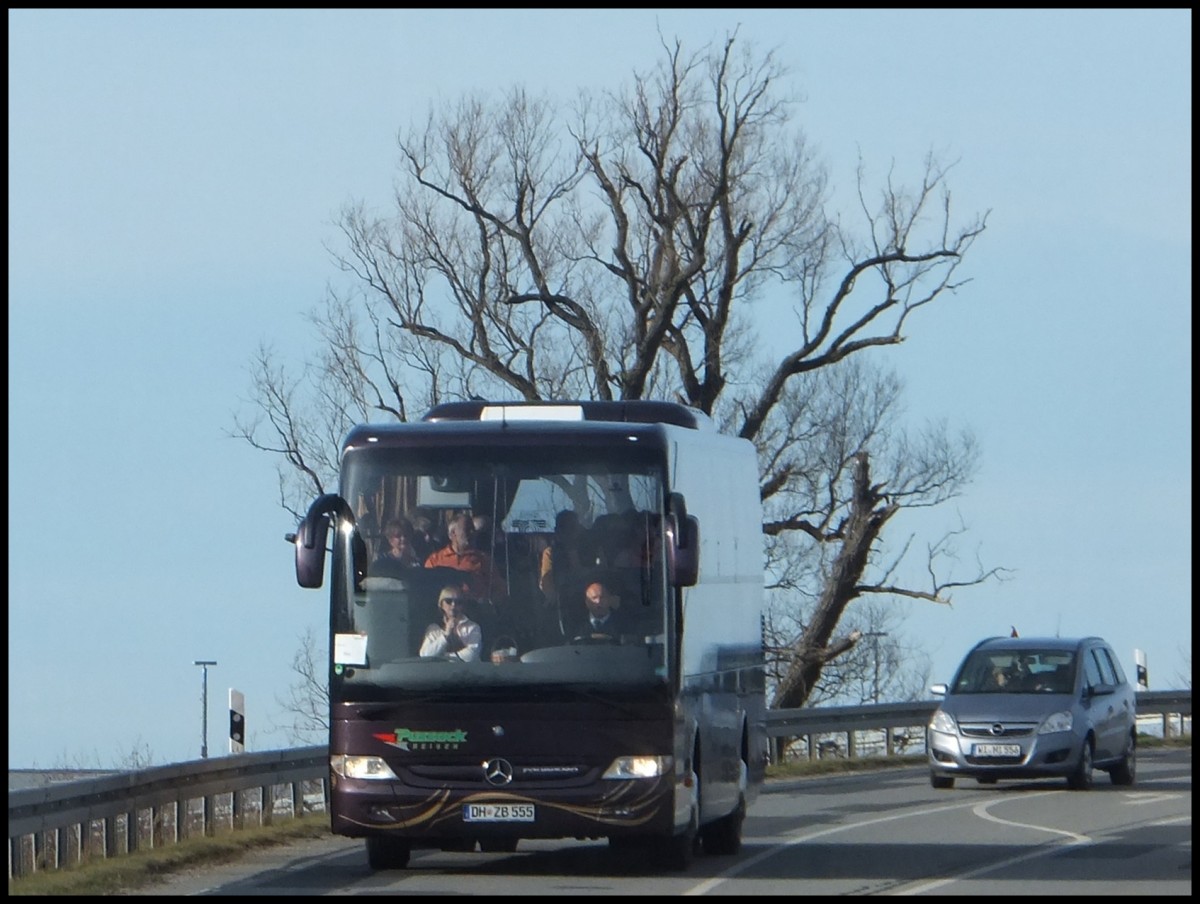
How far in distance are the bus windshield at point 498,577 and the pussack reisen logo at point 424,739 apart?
284 mm

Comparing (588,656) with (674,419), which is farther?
(674,419)

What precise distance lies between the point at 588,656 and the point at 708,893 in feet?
6.10

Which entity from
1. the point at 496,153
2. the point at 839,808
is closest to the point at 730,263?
the point at 496,153

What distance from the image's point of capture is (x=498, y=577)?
15.3 meters

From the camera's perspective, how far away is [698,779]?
16297 mm

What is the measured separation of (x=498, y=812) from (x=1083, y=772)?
12.1 metres

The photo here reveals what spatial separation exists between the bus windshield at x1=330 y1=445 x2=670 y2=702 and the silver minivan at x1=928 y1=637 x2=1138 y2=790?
1104 centimetres

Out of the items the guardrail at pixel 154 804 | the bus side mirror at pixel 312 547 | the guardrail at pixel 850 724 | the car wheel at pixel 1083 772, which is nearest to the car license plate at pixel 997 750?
the car wheel at pixel 1083 772

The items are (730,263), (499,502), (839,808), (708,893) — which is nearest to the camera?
(708,893)

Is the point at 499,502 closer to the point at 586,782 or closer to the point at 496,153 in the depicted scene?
the point at 586,782

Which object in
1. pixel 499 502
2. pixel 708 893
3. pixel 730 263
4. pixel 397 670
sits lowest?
pixel 708 893

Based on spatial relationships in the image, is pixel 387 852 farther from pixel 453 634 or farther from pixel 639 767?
pixel 639 767

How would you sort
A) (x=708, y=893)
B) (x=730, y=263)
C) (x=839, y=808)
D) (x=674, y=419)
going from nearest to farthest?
(x=708, y=893) → (x=674, y=419) → (x=839, y=808) → (x=730, y=263)

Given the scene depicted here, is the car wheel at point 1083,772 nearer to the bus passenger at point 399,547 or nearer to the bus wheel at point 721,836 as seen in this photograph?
the bus wheel at point 721,836
